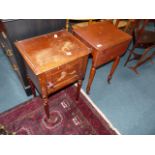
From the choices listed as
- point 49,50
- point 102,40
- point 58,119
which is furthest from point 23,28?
point 58,119

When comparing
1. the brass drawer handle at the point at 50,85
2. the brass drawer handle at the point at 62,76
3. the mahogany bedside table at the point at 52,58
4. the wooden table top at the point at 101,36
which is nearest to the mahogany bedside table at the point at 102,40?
the wooden table top at the point at 101,36

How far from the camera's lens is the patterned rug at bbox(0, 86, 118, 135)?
1.51 m

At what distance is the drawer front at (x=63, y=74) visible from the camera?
1068 millimetres

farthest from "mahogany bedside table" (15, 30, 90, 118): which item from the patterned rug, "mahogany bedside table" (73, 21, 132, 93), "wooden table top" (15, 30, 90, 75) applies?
the patterned rug

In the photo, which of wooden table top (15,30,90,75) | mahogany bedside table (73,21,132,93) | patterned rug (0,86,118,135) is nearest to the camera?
wooden table top (15,30,90,75)

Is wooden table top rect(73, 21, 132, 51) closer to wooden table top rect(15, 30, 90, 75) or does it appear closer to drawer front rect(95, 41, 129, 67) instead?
drawer front rect(95, 41, 129, 67)

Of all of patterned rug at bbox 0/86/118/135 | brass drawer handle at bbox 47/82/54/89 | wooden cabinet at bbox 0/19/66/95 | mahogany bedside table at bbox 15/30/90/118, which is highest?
wooden cabinet at bbox 0/19/66/95

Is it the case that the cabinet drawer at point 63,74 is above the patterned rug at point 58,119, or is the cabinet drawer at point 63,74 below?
above

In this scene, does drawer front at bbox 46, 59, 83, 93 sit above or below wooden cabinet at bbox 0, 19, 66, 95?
below

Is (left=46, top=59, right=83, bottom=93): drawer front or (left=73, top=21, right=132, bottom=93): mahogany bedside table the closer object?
(left=46, top=59, right=83, bottom=93): drawer front

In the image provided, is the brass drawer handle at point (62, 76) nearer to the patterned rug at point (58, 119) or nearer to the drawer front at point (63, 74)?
the drawer front at point (63, 74)

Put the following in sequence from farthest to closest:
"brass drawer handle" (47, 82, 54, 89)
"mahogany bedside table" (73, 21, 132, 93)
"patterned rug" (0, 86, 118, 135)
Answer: "patterned rug" (0, 86, 118, 135), "mahogany bedside table" (73, 21, 132, 93), "brass drawer handle" (47, 82, 54, 89)

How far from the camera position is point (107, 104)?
1.83 m

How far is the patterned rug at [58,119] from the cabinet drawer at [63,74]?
56cm
